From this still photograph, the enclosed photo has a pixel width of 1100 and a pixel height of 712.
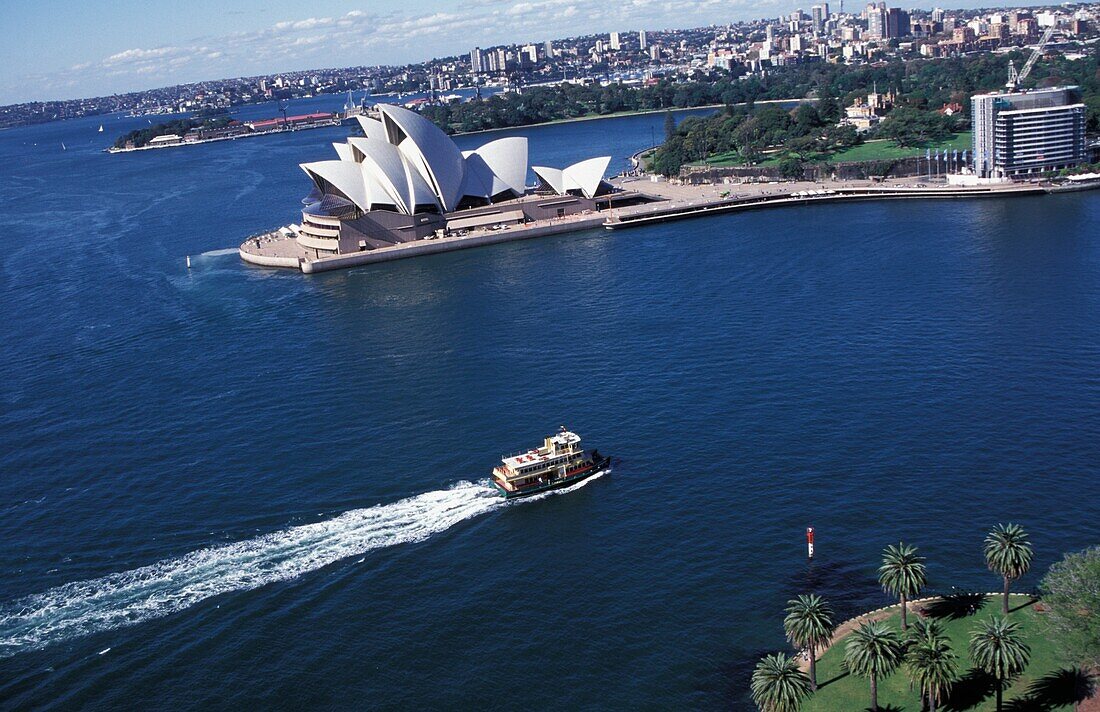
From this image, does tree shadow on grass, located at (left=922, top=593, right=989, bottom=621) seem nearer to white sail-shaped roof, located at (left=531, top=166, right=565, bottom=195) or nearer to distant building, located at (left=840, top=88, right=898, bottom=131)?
white sail-shaped roof, located at (left=531, top=166, right=565, bottom=195)

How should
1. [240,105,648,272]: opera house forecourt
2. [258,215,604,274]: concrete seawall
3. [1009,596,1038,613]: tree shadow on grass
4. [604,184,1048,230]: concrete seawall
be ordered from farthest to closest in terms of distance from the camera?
[604,184,1048,230]: concrete seawall < [240,105,648,272]: opera house forecourt < [258,215,604,274]: concrete seawall < [1009,596,1038,613]: tree shadow on grass

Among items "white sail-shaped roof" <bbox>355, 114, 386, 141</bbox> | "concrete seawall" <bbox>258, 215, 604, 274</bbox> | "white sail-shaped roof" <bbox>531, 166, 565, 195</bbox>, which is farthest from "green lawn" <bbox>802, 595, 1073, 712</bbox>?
"white sail-shaped roof" <bbox>531, 166, 565, 195</bbox>

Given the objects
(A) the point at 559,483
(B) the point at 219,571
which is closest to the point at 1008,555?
(A) the point at 559,483

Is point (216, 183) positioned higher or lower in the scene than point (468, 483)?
higher

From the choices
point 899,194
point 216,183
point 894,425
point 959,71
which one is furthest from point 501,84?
point 894,425

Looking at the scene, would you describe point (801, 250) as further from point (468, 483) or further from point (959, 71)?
point (959, 71)

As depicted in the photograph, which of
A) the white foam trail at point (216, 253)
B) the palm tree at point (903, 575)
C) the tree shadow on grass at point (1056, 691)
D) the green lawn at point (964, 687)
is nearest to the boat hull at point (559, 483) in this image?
the palm tree at point (903, 575)

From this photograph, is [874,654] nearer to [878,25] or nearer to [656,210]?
[656,210]
